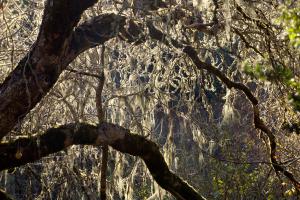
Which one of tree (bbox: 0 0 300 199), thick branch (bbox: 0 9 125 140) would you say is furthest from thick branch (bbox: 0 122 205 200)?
thick branch (bbox: 0 9 125 140)

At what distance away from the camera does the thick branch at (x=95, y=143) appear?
3.17 m

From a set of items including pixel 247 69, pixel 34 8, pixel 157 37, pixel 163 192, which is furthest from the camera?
pixel 163 192

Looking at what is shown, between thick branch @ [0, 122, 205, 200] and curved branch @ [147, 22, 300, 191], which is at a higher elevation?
curved branch @ [147, 22, 300, 191]

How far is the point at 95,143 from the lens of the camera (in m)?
3.47

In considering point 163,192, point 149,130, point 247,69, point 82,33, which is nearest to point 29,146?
point 82,33

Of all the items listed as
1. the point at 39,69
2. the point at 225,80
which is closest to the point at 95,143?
the point at 39,69

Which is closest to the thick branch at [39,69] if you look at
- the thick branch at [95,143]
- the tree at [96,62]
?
the tree at [96,62]

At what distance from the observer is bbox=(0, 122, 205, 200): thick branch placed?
3.17 metres

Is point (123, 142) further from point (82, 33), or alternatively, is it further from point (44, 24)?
point (44, 24)

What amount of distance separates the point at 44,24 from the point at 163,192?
5.87 ft

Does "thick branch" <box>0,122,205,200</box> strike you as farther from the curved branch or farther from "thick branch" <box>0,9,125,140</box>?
the curved branch

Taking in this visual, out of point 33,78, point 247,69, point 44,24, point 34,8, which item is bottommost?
point 247,69

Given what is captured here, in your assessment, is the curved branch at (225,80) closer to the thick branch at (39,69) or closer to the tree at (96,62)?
the tree at (96,62)

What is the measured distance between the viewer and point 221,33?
374cm
